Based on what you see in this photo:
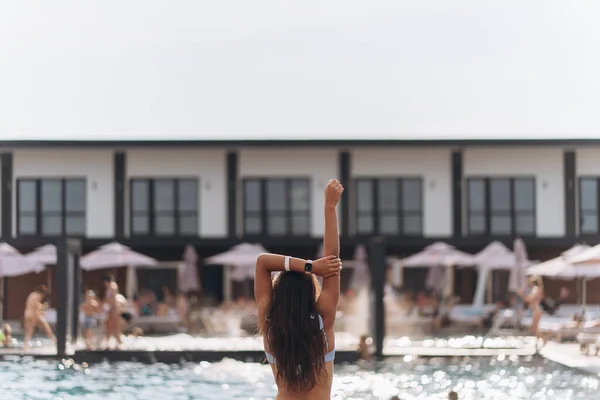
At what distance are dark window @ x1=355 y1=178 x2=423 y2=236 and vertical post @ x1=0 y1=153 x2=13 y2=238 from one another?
479 inches

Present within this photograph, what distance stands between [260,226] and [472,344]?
14.6 metres

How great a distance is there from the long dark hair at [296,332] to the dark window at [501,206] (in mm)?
35456

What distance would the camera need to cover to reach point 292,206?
129 ft

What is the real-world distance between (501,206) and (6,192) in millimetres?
17335

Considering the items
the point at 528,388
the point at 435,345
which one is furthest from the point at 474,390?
the point at 435,345

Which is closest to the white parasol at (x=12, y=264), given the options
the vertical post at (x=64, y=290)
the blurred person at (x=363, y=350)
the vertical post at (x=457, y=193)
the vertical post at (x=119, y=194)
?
the vertical post at (x=64, y=290)

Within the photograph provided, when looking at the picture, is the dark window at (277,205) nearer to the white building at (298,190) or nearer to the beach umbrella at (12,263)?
the white building at (298,190)

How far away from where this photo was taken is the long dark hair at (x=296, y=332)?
4.41 m

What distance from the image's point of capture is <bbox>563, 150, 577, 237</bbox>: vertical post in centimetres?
3897

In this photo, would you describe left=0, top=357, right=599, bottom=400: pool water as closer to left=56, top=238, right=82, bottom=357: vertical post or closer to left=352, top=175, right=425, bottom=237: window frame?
left=56, top=238, right=82, bottom=357: vertical post

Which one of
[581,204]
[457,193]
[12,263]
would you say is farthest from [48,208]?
[581,204]

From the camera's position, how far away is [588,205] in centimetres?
3953

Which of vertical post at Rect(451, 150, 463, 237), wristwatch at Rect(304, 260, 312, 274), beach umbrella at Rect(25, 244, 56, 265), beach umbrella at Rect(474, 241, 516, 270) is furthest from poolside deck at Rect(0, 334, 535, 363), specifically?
wristwatch at Rect(304, 260, 312, 274)

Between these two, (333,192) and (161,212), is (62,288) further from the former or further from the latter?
(333,192)
